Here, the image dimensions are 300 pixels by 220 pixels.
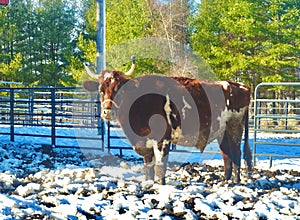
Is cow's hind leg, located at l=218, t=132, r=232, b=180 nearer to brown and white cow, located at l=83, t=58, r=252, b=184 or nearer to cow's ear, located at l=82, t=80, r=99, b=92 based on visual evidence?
brown and white cow, located at l=83, t=58, r=252, b=184

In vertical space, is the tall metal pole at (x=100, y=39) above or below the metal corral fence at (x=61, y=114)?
above

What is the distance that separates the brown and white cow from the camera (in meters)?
6.12

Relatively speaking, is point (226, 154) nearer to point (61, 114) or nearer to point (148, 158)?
point (148, 158)

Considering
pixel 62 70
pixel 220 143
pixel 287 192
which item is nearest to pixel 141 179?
pixel 220 143

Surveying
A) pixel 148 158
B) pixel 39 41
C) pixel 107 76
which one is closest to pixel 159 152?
pixel 148 158

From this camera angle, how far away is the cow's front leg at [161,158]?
614 centimetres

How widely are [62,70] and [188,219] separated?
85.9 ft

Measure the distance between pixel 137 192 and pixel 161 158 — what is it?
713mm

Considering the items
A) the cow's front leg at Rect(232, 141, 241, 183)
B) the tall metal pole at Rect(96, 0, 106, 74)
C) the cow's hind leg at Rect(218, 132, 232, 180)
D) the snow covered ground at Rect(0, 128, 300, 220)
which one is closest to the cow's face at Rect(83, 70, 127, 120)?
the snow covered ground at Rect(0, 128, 300, 220)

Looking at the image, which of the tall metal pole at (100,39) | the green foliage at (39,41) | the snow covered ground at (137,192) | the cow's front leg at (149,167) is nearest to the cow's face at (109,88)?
the cow's front leg at (149,167)

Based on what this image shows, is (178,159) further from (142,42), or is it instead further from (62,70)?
(62,70)

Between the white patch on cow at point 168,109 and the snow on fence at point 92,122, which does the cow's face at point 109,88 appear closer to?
the white patch on cow at point 168,109

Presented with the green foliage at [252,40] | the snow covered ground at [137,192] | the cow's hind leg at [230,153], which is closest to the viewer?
the snow covered ground at [137,192]

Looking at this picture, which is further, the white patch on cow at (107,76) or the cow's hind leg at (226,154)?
the cow's hind leg at (226,154)
